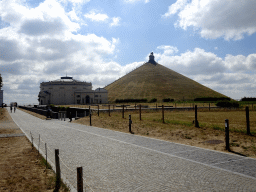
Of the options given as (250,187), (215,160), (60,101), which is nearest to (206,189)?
(250,187)

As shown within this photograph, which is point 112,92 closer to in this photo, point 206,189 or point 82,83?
point 82,83

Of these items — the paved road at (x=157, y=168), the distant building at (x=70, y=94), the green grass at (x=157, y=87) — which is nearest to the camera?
the paved road at (x=157, y=168)

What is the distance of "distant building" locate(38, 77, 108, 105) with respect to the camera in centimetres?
10738

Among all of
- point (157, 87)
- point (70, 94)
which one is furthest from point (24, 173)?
point (157, 87)

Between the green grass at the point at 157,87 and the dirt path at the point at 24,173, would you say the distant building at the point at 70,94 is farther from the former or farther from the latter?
the dirt path at the point at 24,173

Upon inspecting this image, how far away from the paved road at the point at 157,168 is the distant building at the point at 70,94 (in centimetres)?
9805

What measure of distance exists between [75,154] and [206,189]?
5395 millimetres

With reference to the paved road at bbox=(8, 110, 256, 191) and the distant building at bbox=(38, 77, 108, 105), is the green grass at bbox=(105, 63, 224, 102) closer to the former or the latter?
the distant building at bbox=(38, 77, 108, 105)

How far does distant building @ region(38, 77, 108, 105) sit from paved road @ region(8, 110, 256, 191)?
98048mm

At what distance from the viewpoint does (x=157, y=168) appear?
23.4 feet

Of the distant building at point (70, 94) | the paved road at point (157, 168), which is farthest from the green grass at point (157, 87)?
the paved road at point (157, 168)

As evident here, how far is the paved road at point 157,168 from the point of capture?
225 inches

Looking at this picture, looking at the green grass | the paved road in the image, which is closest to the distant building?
the green grass

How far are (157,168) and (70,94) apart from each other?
4239 inches
